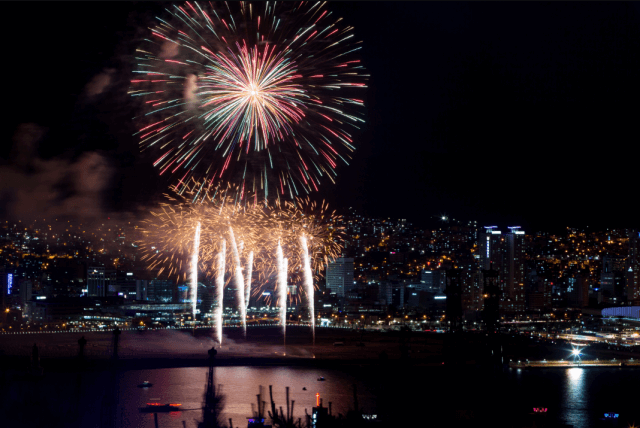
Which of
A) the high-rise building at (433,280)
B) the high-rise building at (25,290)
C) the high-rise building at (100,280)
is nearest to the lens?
the high-rise building at (25,290)

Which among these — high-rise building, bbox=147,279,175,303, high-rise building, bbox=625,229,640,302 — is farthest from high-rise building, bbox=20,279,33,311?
high-rise building, bbox=625,229,640,302

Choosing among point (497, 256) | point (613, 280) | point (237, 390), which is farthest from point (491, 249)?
point (237, 390)

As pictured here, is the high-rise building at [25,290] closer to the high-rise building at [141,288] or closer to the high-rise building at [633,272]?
the high-rise building at [141,288]

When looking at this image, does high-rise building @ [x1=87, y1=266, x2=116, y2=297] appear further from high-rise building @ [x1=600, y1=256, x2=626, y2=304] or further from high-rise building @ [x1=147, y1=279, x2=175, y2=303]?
high-rise building @ [x1=600, y1=256, x2=626, y2=304]

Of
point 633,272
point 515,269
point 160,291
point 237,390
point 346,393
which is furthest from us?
point 515,269

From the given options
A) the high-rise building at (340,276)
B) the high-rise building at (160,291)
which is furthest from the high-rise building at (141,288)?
the high-rise building at (340,276)

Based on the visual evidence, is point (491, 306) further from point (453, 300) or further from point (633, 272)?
point (633, 272)

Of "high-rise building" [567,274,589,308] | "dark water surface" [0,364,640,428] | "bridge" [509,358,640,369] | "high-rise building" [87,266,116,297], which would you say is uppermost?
"high-rise building" [87,266,116,297]
